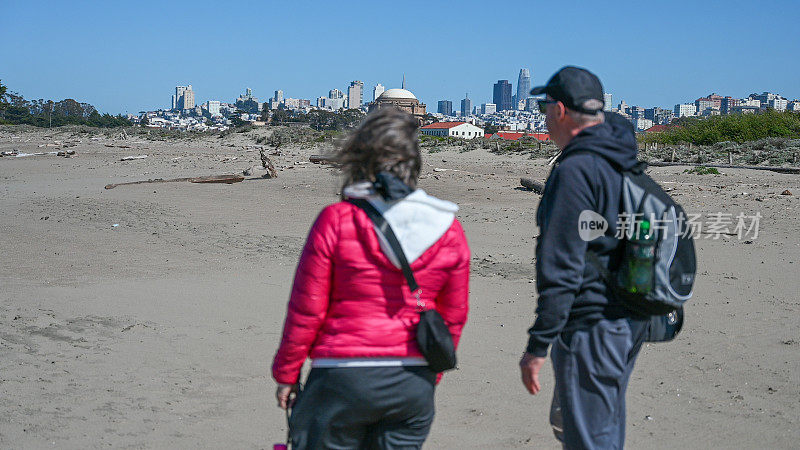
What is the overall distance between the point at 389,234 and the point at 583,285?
2.46 feet

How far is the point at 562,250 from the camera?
2.42m

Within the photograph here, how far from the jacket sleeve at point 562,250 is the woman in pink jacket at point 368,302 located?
0.32m

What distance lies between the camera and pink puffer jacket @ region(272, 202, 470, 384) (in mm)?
2184

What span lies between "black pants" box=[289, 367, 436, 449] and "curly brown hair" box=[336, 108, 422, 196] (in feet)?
1.97

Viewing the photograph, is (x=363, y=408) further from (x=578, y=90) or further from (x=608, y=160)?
(x=578, y=90)

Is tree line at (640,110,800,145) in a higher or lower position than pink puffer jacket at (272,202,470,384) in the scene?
higher

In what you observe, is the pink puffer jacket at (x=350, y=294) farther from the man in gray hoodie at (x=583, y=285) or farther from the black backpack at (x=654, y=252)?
the black backpack at (x=654, y=252)

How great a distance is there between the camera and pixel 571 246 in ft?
7.93

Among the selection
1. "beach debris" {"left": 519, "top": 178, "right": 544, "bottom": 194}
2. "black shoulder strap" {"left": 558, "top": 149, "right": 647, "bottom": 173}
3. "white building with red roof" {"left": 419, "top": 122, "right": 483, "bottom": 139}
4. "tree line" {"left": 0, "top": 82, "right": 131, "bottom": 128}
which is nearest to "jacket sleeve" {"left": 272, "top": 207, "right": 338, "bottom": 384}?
"black shoulder strap" {"left": 558, "top": 149, "right": 647, "bottom": 173}

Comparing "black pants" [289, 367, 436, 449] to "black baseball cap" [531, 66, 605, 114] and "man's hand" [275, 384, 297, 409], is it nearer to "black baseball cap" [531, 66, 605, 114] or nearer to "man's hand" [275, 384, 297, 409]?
"man's hand" [275, 384, 297, 409]

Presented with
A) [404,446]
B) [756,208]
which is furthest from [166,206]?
[404,446]

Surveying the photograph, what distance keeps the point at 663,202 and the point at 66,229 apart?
1089 cm

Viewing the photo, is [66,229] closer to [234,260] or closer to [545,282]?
[234,260]

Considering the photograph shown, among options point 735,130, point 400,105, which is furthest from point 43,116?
point 400,105
